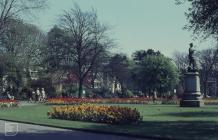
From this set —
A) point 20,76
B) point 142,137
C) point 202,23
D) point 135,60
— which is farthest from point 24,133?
point 135,60

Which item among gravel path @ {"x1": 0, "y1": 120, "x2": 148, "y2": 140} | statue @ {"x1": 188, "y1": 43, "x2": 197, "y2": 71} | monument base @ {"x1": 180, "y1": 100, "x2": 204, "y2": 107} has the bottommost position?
gravel path @ {"x1": 0, "y1": 120, "x2": 148, "y2": 140}

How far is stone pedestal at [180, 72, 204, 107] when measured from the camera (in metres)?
40.0

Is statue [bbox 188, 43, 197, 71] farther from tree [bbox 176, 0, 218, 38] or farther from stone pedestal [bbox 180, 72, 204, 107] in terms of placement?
tree [bbox 176, 0, 218, 38]

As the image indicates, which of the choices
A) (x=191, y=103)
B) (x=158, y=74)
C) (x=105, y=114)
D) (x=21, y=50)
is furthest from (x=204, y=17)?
(x=158, y=74)

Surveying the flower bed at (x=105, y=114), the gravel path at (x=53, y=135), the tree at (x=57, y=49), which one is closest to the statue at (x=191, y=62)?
the flower bed at (x=105, y=114)

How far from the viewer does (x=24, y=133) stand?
1822 centimetres

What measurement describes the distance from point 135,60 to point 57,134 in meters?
125

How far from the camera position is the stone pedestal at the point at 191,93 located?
39984mm

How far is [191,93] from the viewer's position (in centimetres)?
4025

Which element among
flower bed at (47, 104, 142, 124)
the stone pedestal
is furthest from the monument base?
flower bed at (47, 104, 142, 124)

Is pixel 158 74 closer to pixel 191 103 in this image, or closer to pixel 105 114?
pixel 191 103

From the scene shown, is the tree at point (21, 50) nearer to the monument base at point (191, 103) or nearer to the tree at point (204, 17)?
the monument base at point (191, 103)

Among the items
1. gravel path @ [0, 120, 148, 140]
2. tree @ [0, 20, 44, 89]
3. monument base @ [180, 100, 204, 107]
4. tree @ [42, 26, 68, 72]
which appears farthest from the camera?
tree @ [42, 26, 68, 72]

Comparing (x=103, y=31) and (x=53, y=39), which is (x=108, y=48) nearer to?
(x=103, y=31)
